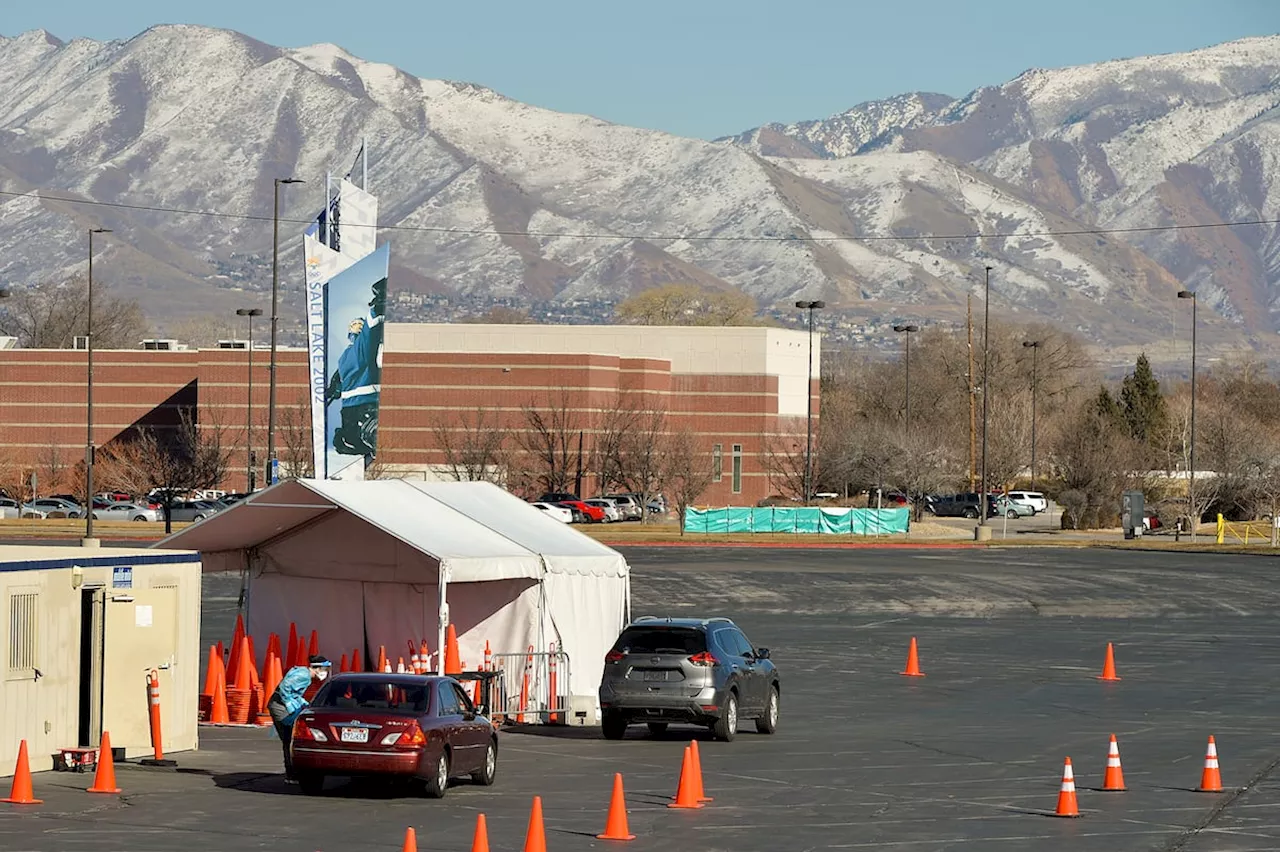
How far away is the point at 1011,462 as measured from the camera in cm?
13625

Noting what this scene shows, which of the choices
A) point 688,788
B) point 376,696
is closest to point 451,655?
point 376,696

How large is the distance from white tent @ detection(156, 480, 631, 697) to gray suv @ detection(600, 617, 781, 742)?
9.77 feet

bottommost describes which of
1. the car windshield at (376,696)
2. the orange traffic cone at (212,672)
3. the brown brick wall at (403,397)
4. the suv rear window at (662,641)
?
the orange traffic cone at (212,672)

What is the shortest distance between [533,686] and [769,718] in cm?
423

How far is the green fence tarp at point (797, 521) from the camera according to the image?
92.3 metres

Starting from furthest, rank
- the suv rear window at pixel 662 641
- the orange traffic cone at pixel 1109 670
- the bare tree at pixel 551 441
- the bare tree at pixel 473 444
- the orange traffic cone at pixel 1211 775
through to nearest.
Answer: the bare tree at pixel 551 441, the bare tree at pixel 473 444, the orange traffic cone at pixel 1109 670, the suv rear window at pixel 662 641, the orange traffic cone at pixel 1211 775

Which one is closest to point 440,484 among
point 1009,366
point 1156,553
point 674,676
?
point 674,676

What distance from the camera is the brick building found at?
12181 cm

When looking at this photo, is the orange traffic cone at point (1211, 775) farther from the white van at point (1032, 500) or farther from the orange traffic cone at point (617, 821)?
the white van at point (1032, 500)

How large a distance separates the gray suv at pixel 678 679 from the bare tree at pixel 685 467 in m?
78.5

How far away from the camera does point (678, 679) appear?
27.3 m

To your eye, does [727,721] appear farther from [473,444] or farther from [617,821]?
[473,444]

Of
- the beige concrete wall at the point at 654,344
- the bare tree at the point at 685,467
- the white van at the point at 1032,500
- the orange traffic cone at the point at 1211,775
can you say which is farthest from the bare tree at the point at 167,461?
the orange traffic cone at the point at 1211,775

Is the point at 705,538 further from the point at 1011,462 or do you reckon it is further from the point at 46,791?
the point at 46,791
